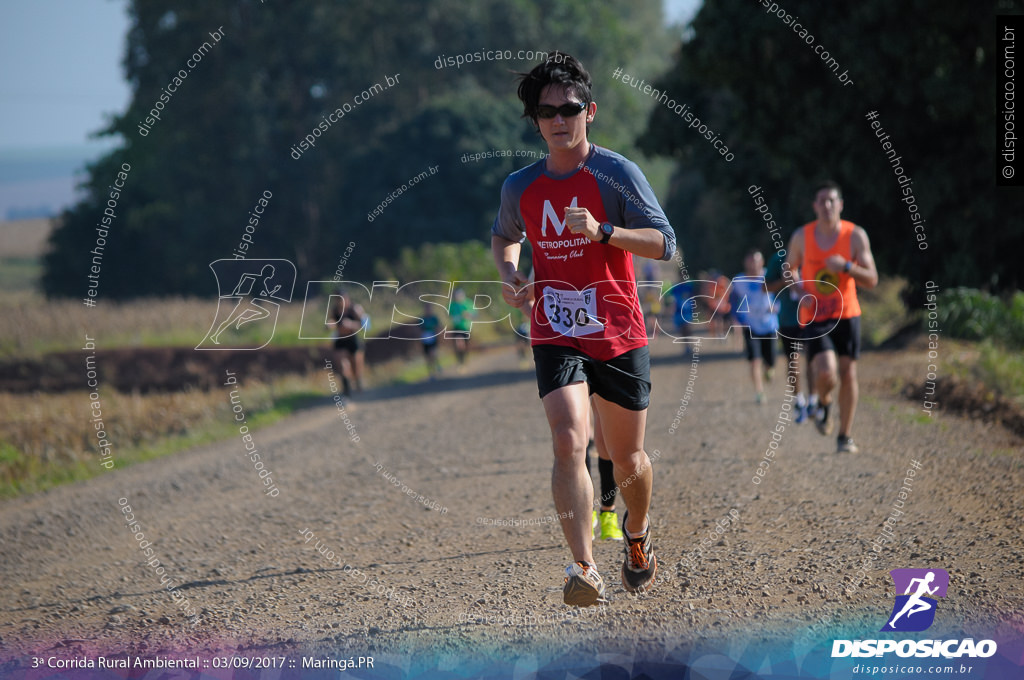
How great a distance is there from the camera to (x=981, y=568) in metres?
4.76

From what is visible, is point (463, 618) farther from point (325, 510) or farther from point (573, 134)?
point (325, 510)

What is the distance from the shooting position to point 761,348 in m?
11.8

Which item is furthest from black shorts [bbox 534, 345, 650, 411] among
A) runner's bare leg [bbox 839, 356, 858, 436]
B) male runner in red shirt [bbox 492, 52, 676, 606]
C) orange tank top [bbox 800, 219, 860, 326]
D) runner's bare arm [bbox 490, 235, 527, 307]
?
runner's bare leg [bbox 839, 356, 858, 436]

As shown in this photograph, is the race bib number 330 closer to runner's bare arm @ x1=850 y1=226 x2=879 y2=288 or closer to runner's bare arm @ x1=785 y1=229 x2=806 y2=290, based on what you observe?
runner's bare arm @ x1=850 y1=226 x2=879 y2=288

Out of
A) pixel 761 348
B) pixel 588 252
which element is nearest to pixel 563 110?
pixel 588 252

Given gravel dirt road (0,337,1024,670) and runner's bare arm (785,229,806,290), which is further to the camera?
runner's bare arm (785,229,806,290)

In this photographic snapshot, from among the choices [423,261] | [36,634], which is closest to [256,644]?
[36,634]

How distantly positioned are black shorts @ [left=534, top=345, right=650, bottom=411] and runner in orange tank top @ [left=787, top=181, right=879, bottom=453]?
11.3ft

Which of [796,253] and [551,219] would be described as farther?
[796,253]

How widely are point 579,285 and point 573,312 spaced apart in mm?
119

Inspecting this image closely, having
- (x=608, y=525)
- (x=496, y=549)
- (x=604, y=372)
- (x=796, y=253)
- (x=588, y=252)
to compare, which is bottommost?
(x=496, y=549)

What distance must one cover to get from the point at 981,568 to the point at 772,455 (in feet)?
12.0

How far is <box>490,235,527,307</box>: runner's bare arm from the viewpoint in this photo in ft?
14.4

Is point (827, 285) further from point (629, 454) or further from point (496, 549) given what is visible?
point (629, 454)
